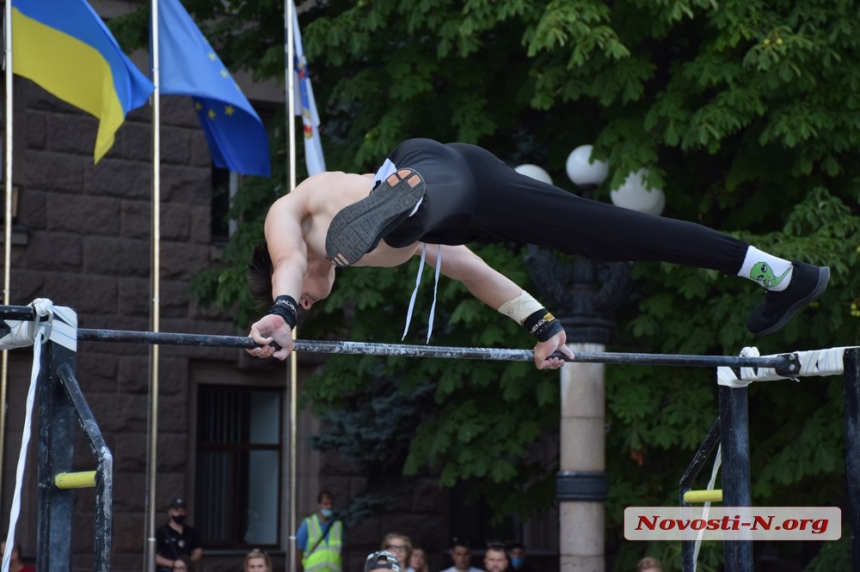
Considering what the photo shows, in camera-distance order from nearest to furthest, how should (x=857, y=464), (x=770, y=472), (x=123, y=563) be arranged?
(x=857, y=464) → (x=770, y=472) → (x=123, y=563)

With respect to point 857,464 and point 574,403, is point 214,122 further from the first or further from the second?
point 857,464

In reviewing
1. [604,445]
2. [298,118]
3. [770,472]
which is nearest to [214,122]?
[298,118]

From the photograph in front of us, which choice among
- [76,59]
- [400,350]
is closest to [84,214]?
[76,59]

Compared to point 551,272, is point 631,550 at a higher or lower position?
lower

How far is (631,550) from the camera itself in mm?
11648

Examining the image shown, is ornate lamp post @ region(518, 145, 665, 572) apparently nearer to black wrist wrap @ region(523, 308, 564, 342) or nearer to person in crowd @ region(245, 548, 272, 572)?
person in crowd @ region(245, 548, 272, 572)

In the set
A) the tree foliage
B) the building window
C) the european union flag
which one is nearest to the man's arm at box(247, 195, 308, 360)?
the tree foliage

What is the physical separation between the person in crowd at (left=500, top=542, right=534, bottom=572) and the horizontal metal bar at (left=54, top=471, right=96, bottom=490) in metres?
8.85

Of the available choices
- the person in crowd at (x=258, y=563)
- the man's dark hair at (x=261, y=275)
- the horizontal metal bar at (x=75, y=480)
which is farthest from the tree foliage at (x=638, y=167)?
the horizontal metal bar at (x=75, y=480)

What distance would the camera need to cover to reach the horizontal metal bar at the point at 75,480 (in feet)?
15.5

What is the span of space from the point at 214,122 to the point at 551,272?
3.41 metres

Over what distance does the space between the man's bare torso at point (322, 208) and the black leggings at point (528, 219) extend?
0.14 m

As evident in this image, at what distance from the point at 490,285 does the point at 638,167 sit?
16.0 ft

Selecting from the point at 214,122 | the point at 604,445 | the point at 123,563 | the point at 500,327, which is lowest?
the point at 123,563
